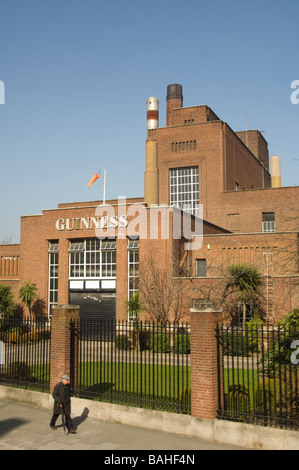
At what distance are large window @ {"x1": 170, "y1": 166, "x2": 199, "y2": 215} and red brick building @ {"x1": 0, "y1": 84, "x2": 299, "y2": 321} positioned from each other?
1.67 ft

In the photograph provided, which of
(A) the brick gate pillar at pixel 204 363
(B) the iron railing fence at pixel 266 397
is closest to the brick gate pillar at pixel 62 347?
(A) the brick gate pillar at pixel 204 363

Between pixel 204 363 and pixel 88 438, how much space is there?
333 cm

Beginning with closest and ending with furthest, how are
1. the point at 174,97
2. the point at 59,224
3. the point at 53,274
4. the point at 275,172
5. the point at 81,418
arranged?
1. the point at 81,418
2. the point at 59,224
3. the point at 53,274
4. the point at 174,97
5. the point at 275,172

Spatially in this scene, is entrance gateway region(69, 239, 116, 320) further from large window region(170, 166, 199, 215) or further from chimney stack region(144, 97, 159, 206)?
large window region(170, 166, 199, 215)

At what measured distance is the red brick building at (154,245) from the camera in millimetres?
31484

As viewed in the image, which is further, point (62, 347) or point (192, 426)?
point (62, 347)

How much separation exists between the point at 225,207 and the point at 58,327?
33.8 metres

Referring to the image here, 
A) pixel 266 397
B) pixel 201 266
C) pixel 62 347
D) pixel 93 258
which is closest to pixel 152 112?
pixel 201 266

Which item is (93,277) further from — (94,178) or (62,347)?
(62,347)

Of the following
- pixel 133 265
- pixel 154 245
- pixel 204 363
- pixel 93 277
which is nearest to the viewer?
pixel 204 363

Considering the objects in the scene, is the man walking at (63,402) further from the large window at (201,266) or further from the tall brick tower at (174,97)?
the tall brick tower at (174,97)

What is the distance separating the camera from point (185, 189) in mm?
48188

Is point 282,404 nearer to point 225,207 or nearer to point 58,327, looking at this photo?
point 58,327

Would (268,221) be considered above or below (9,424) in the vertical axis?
above
